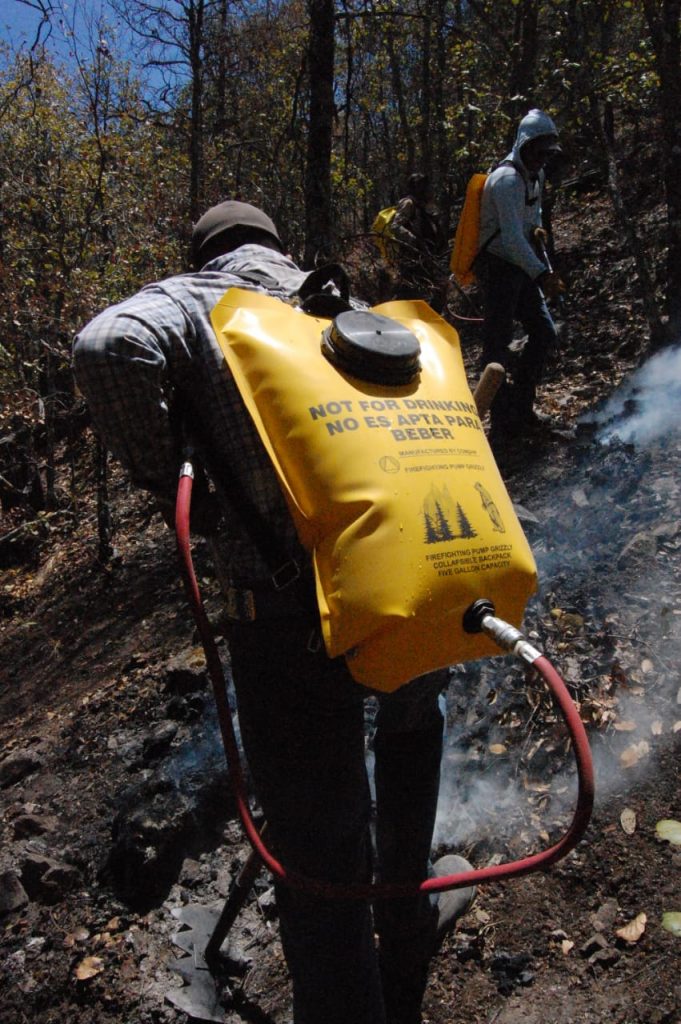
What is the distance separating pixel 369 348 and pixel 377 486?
29 centimetres

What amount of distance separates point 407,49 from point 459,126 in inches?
247

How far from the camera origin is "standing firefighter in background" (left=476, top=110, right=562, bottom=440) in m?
4.82

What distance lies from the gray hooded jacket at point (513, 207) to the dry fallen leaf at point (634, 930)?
3.86 metres

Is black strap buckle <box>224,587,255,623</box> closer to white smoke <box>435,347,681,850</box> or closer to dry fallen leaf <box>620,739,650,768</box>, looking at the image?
white smoke <box>435,347,681,850</box>

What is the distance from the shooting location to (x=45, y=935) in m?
2.81

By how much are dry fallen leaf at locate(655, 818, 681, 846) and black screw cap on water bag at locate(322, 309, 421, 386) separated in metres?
1.88

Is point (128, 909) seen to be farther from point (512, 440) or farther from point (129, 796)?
point (512, 440)

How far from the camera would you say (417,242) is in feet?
23.8

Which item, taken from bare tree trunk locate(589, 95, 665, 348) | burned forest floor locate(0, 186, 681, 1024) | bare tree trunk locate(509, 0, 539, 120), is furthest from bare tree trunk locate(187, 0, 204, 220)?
burned forest floor locate(0, 186, 681, 1024)

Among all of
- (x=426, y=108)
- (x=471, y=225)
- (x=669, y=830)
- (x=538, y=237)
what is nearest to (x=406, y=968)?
(x=669, y=830)

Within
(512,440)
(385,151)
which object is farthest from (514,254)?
(385,151)

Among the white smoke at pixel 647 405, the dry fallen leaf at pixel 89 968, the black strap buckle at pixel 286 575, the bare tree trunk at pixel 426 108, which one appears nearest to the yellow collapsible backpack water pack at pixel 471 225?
the white smoke at pixel 647 405

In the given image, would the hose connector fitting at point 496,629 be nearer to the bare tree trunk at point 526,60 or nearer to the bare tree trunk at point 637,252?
the bare tree trunk at point 637,252

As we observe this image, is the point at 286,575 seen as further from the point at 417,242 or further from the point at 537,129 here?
the point at 417,242
